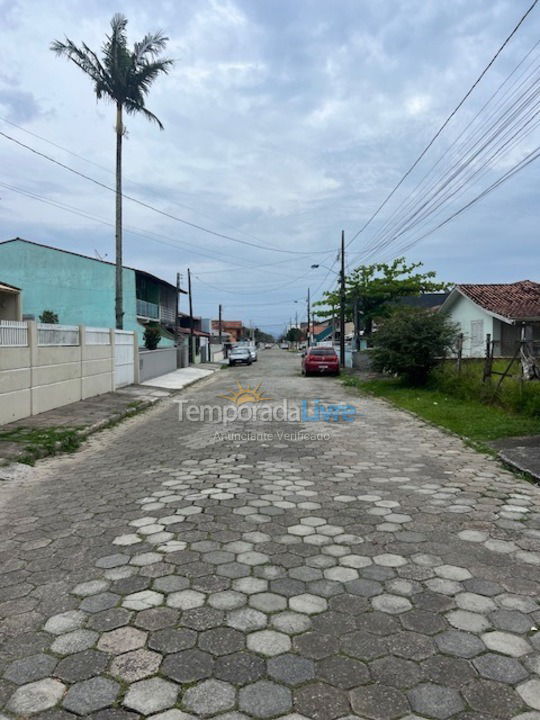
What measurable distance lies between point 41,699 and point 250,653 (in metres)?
0.95

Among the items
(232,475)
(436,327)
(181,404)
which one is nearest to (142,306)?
(181,404)

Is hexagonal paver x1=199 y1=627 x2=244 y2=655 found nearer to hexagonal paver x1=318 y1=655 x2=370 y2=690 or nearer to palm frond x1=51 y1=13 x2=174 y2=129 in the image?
hexagonal paver x1=318 y1=655 x2=370 y2=690

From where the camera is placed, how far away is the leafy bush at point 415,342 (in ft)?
50.1

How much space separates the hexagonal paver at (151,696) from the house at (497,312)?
2108cm

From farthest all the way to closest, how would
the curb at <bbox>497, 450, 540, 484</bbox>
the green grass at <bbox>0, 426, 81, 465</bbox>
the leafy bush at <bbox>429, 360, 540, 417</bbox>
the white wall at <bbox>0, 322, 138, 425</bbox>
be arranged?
the leafy bush at <bbox>429, 360, 540, 417</bbox> → the white wall at <bbox>0, 322, 138, 425</bbox> → the green grass at <bbox>0, 426, 81, 465</bbox> → the curb at <bbox>497, 450, 540, 484</bbox>

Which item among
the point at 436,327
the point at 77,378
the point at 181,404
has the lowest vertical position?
the point at 181,404

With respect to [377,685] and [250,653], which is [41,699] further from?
[377,685]

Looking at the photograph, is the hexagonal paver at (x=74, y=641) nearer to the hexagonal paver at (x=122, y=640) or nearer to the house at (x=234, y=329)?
the hexagonal paver at (x=122, y=640)

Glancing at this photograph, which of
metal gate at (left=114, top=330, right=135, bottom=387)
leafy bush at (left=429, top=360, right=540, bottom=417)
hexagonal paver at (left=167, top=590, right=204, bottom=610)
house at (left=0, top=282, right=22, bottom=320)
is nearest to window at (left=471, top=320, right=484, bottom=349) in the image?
leafy bush at (left=429, top=360, right=540, bottom=417)

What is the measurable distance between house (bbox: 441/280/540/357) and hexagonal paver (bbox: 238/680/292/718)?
20.9 m

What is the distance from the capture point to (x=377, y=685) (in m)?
2.17

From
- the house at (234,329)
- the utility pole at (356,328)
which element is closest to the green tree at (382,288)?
the utility pole at (356,328)

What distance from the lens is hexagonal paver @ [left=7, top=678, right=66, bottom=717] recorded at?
204 cm

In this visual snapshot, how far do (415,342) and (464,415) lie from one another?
17.7 feet
